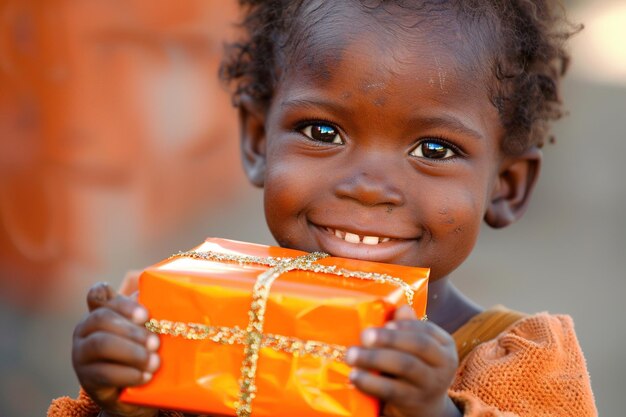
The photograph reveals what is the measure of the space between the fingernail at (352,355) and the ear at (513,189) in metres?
1.06

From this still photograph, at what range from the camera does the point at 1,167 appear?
14.2 ft

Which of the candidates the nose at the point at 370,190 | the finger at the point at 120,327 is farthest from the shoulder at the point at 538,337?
the finger at the point at 120,327

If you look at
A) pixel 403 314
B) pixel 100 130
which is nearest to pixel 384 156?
pixel 403 314

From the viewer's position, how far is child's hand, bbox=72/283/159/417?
59.9 inches

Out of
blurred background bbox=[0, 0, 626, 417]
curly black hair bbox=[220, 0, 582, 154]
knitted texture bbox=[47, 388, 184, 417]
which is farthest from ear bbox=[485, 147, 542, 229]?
blurred background bbox=[0, 0, 626, 417]

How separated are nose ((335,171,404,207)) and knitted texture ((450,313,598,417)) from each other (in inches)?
17.5

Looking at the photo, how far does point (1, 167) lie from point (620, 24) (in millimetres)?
3773

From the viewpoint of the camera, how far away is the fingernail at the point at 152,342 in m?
1.54

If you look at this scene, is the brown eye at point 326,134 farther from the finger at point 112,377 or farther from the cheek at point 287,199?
the finger at point 112,377

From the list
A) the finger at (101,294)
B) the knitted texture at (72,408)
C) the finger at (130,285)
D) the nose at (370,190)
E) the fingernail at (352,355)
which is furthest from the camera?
the finger at (130,285)

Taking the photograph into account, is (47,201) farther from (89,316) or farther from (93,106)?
(89,316)

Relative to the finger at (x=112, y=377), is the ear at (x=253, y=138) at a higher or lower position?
higher

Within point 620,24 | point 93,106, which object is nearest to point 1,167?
point 93,106

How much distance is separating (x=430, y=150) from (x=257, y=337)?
74 cm
